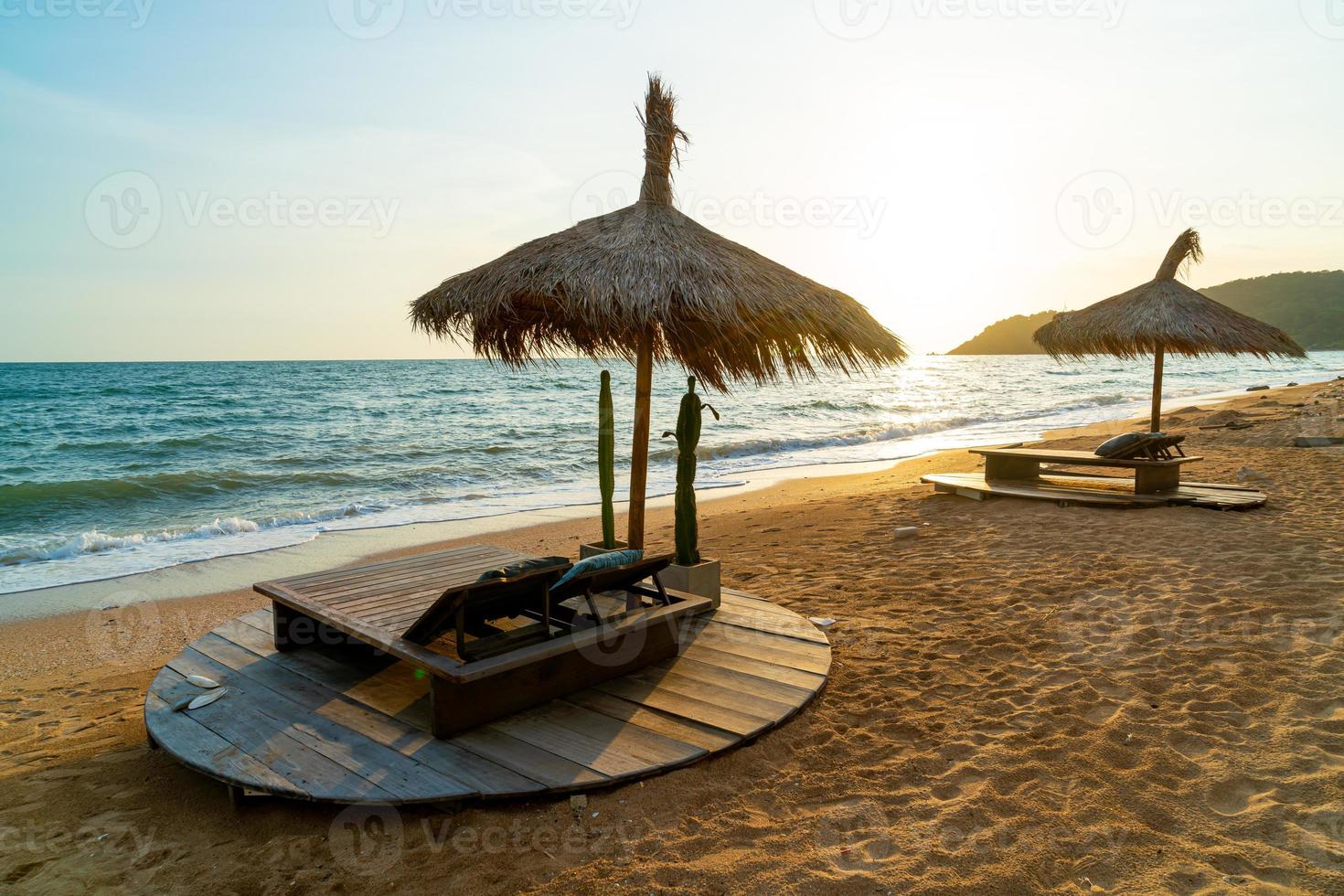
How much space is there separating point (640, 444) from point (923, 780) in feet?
8.85

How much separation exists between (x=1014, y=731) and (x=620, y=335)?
10.5 feet

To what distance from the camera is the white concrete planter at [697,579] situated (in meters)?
4.77

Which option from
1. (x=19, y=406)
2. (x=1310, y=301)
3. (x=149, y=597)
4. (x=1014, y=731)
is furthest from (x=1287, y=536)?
(x=1310, y=301)

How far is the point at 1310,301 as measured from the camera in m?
96.2

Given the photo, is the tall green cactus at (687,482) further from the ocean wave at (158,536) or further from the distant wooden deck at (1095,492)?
the ocean wave at (158,536)

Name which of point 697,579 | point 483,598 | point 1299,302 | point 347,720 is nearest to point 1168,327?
point 697,579

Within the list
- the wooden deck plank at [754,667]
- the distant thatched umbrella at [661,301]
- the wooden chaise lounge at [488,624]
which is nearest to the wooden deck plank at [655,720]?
the wooden chaise lounge at [488,624]

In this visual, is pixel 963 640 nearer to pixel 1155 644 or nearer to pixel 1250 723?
pixel 1155 644

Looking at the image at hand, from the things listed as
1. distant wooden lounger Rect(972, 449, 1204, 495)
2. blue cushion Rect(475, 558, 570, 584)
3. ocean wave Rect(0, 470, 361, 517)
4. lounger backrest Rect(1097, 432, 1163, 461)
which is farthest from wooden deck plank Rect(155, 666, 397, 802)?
ocean wave Rect(0, 470, 361, 517)

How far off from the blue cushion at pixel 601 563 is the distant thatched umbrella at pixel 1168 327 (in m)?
8.70

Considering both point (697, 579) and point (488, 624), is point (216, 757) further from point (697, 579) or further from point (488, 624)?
point (697, 579)

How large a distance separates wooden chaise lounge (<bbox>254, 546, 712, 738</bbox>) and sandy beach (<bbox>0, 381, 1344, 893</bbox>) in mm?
540

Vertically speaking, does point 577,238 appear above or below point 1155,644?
above

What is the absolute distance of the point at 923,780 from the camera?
10.3 ft
